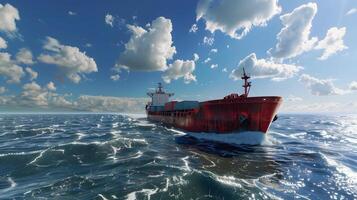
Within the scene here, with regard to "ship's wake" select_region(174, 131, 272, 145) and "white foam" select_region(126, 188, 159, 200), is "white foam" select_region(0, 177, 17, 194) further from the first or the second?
"ship's wake" select_region(174, 131, 272, 145)

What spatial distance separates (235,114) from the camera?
91.1 ft

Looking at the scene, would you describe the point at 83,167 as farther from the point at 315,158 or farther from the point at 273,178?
the point at 315,158

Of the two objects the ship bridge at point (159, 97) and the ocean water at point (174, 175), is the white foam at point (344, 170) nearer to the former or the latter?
the ocean water at point (174, 175)

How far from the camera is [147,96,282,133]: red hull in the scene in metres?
25.9

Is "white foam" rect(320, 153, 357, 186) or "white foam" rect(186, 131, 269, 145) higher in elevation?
"white foam" rect(186, 131, 269, 145)

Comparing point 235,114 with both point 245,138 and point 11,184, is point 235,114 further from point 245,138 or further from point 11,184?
point 11,184

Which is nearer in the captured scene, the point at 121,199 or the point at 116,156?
the point at 121,199

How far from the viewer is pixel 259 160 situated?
17094 millimetres

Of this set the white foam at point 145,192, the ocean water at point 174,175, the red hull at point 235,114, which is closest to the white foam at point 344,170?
the ocean water at point 174,175

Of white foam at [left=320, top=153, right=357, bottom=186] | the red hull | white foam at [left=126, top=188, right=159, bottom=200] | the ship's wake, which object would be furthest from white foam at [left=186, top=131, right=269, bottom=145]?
white foam at [left=126, top=188, right=159, bottom=200]

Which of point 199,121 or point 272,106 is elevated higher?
point 272,106

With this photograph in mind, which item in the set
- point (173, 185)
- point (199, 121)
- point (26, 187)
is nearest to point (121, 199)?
point (173, 185)

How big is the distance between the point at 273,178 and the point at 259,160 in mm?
4498

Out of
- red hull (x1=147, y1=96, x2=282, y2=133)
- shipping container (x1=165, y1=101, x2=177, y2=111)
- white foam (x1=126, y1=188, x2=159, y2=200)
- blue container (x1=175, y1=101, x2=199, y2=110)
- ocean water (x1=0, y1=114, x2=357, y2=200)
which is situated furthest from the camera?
shipping container (x1=165, y1=101, x2=177, y2=111)
